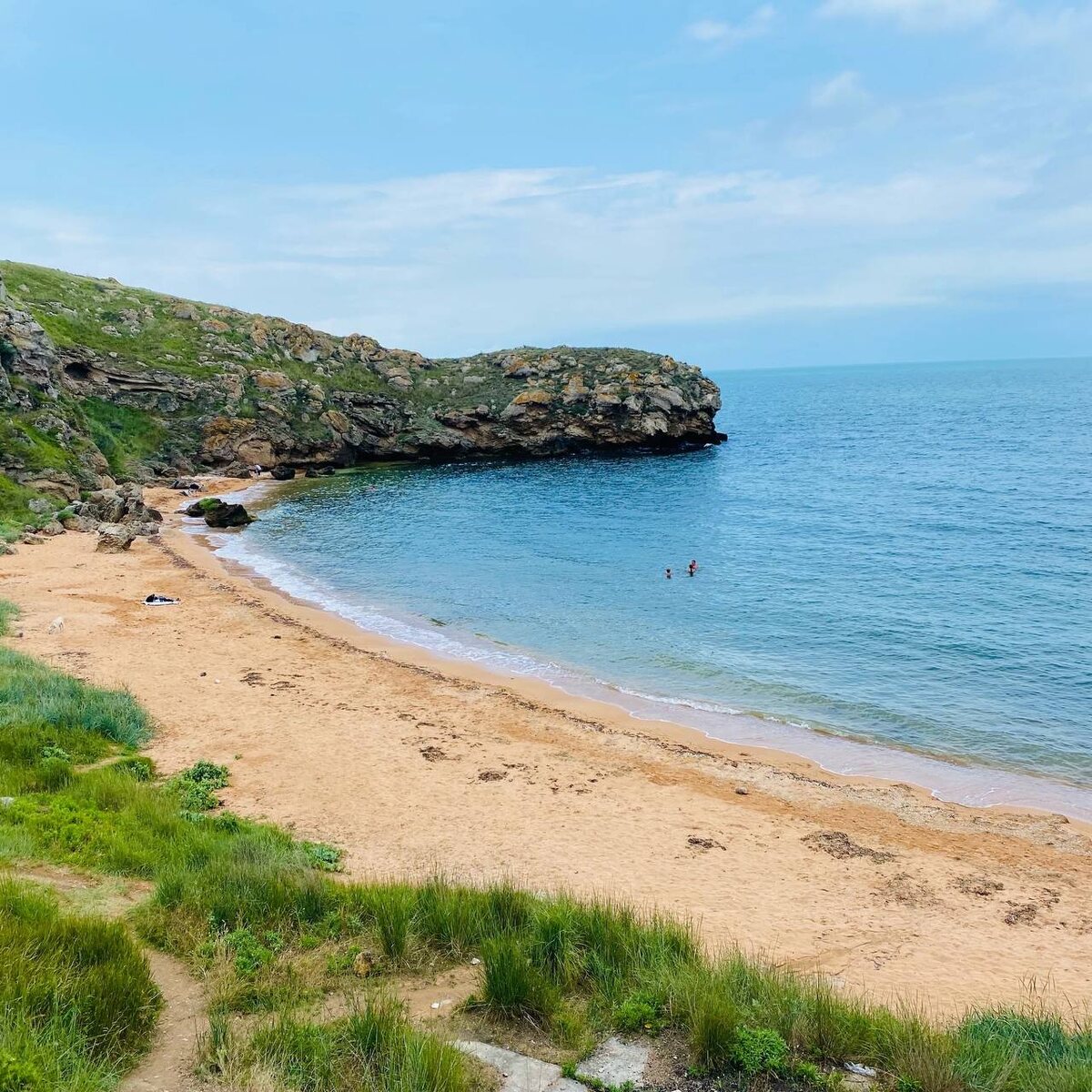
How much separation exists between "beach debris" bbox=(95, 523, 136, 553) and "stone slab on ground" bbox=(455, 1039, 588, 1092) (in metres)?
39.3

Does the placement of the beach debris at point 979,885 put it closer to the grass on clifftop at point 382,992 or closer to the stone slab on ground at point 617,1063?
the grass on clifftop at point 382,992

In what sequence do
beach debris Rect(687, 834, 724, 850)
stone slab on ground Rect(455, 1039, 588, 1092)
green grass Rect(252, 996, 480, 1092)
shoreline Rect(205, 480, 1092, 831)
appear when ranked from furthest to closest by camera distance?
shoreline Rect(205, 480, 1092, 831)
beach debris Rect(687, 834, 724, 850)
stone slab on ground Rect(455, 1039, 588, 1092)
green grass Rect(252, 996, 480, 1092)

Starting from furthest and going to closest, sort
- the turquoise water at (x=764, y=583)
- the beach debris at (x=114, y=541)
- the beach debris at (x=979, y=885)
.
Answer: the beach debris at (x=114, y=541)
the turquoise water at (x=764, y=583)
the beach debris at (x=979, y=885)

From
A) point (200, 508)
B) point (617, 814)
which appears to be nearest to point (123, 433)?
point (200, 508)

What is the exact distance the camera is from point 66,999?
246 inches

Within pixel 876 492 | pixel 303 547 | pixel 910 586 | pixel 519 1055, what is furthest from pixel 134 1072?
pixel 876 492

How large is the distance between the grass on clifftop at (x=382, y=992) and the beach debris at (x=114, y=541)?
107 feet

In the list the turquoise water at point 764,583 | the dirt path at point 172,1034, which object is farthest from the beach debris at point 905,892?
the dirt path at point 172,1034

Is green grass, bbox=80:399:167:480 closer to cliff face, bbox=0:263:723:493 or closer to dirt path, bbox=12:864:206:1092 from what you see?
cliff face, bbox=0:263:723:493

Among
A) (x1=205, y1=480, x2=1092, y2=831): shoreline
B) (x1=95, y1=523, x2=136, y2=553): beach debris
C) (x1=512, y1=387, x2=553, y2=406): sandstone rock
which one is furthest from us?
(x1=512, y1=387, x2=553, y2=406): sandstone rock

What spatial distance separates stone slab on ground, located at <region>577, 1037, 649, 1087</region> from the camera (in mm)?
6430

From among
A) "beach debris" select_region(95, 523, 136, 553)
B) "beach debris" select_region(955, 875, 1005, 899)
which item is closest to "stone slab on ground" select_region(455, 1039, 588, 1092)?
"beach debris" select_region(955, 875, 1005, 899)

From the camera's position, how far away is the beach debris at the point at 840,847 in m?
14.7

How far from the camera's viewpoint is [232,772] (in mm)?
16172
